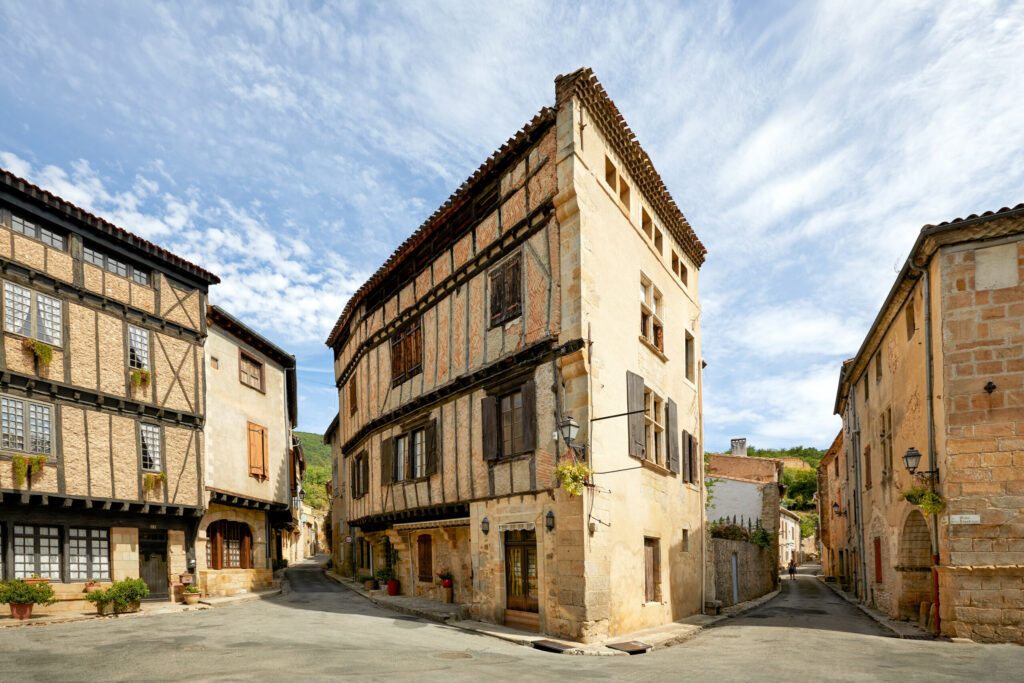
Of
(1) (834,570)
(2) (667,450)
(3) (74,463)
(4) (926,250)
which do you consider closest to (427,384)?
(2) (667,450)

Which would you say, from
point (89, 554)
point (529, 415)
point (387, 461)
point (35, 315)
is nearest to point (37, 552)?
point (89, 554)

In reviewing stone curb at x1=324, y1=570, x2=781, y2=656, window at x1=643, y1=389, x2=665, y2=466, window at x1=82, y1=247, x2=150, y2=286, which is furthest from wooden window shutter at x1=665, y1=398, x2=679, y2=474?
window at x1=82, y1=247, x2=150, y2=286

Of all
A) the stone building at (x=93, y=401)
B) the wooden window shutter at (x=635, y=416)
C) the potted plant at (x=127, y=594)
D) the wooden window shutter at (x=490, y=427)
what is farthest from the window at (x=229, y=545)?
the wooden window shutter at (x=635, y=416)

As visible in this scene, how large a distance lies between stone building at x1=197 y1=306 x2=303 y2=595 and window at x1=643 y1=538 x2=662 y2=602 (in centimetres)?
1214

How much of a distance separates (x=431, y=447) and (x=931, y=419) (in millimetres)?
10268

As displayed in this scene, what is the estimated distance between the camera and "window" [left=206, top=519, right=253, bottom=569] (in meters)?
21.0

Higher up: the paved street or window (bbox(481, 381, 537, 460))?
window (bbox(481, 381, 537, 460))

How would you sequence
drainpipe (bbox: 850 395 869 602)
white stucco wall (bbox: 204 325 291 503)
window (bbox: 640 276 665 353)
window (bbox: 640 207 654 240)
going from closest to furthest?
window (bbox: 640 276 665 353) → window (bbox: 640 207 654 240) → white stucco wall (bbox: 204 325 291 503) → drainpipe (bbox: 850 395 869 602)

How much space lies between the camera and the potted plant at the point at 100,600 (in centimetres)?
1600

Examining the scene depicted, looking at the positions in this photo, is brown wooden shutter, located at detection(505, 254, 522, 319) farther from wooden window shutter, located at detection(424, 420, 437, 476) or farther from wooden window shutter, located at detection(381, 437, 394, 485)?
wooden window shutter, located at detection(381, 437, 394, 485)

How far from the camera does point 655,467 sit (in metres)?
15.7

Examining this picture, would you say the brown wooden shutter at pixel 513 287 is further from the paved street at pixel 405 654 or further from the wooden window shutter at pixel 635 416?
the paved street at pixel 405 654

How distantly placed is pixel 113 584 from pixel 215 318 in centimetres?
813

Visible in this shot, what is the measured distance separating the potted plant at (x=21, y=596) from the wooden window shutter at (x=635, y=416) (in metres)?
12.5
